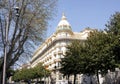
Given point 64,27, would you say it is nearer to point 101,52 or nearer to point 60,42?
point 60,42

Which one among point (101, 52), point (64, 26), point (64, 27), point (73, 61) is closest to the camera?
point (101, 52)

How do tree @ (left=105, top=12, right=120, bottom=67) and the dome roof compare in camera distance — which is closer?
tree @ (left=105, top=12, right=120, bottom=67)

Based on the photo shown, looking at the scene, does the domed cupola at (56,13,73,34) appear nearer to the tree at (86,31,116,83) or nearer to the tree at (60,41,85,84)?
the tree at (60,41,85,84)

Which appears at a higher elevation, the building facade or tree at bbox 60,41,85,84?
the building facade

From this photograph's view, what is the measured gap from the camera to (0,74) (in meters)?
32.3

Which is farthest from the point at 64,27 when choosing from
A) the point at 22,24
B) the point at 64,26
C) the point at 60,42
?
the point at 22,24

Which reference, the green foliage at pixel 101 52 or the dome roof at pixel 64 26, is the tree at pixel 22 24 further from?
the dome roof at pixel 64 26

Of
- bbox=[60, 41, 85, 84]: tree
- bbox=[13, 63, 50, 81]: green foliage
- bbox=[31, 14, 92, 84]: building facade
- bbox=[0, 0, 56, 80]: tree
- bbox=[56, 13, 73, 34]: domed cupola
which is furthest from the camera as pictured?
bbox=[13, 63, 50, 81]: green foliage

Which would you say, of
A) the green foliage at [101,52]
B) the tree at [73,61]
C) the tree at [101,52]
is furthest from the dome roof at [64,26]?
the green foliage at [101,52]

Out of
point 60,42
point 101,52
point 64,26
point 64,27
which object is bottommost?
point 101,52

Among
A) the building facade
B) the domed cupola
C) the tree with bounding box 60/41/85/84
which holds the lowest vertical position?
the tree with bounding box 60/41/85/84

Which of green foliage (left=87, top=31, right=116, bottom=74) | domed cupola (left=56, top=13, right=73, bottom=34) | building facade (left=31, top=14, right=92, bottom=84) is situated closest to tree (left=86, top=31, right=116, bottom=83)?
green foliage (left=87, top=31, right=116, bottom=74)

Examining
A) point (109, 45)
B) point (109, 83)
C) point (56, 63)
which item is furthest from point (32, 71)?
point (109, 45)

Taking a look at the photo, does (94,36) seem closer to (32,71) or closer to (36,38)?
(36,38)
